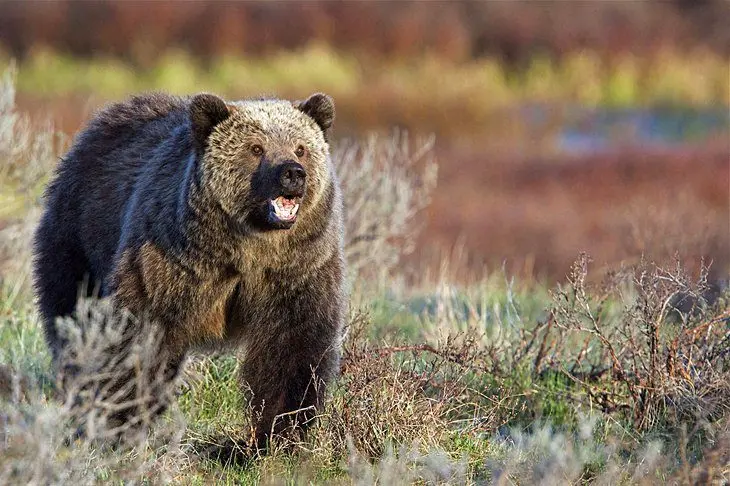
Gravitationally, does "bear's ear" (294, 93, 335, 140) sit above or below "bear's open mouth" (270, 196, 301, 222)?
above

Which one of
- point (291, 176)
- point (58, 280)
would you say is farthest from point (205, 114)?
point (58, 280)

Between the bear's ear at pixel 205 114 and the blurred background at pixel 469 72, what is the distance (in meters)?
17.1

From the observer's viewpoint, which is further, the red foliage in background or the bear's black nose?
the red foliage in background

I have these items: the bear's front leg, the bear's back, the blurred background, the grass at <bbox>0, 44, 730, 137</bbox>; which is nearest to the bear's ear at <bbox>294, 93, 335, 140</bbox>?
the bear's back

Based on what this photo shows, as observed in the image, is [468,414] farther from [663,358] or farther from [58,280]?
[58,280]

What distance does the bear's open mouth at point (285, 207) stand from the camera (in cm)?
548

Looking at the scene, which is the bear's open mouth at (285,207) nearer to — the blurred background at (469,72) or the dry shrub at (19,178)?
the dry shrub at (19,178)

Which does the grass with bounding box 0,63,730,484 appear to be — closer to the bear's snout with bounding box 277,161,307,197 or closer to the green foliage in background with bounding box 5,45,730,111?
the bear's snout with bounding box 277,161,307,197

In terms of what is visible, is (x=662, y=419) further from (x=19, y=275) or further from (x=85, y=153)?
(x=19, y=275)

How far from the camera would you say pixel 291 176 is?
5.40 metres

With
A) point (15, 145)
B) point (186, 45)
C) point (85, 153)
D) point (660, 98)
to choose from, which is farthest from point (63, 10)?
point (85, 153)

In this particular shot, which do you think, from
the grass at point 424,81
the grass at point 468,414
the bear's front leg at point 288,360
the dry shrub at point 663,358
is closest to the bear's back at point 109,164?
the grass at point 468,414

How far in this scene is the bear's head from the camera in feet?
18.1

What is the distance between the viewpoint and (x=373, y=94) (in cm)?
3161
